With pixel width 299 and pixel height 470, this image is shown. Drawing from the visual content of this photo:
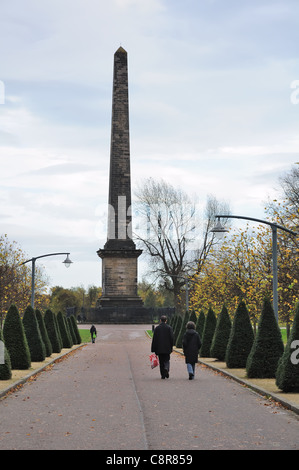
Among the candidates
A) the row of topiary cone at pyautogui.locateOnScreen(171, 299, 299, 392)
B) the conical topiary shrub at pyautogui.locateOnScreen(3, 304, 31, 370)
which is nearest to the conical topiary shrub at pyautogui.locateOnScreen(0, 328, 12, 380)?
the conical topiary shrub at pyautogui.locateOnScreen(3, 304, 31, 370)

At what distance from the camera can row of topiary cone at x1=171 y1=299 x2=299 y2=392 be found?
15.1 m

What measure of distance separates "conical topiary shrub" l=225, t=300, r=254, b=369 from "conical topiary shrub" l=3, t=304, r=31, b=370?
661 cm

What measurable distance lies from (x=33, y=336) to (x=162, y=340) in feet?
27.4

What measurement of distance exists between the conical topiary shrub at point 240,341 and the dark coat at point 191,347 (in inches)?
100

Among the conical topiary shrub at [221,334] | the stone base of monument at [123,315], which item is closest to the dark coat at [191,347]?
the conical topiary shrub at [221,334]

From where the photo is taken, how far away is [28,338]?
87.0 feet

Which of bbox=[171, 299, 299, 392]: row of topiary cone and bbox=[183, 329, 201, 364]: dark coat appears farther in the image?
bbox=[183, 329, 201, 364]: dark coat

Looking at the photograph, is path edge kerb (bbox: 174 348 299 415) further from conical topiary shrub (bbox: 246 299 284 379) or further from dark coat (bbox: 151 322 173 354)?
dark coat (bbox: 151 322 173 354)

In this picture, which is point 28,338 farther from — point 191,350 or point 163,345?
point 191,350

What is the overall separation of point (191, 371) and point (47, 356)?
37.9 ft

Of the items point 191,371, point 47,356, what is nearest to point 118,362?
point 47,356

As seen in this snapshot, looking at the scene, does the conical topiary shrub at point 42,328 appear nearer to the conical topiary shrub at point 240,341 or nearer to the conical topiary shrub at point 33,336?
the conical topiary shrub at point 33,336

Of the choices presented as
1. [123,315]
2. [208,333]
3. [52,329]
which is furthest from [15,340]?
[123,315]

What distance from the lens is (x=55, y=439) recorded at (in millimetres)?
9641
